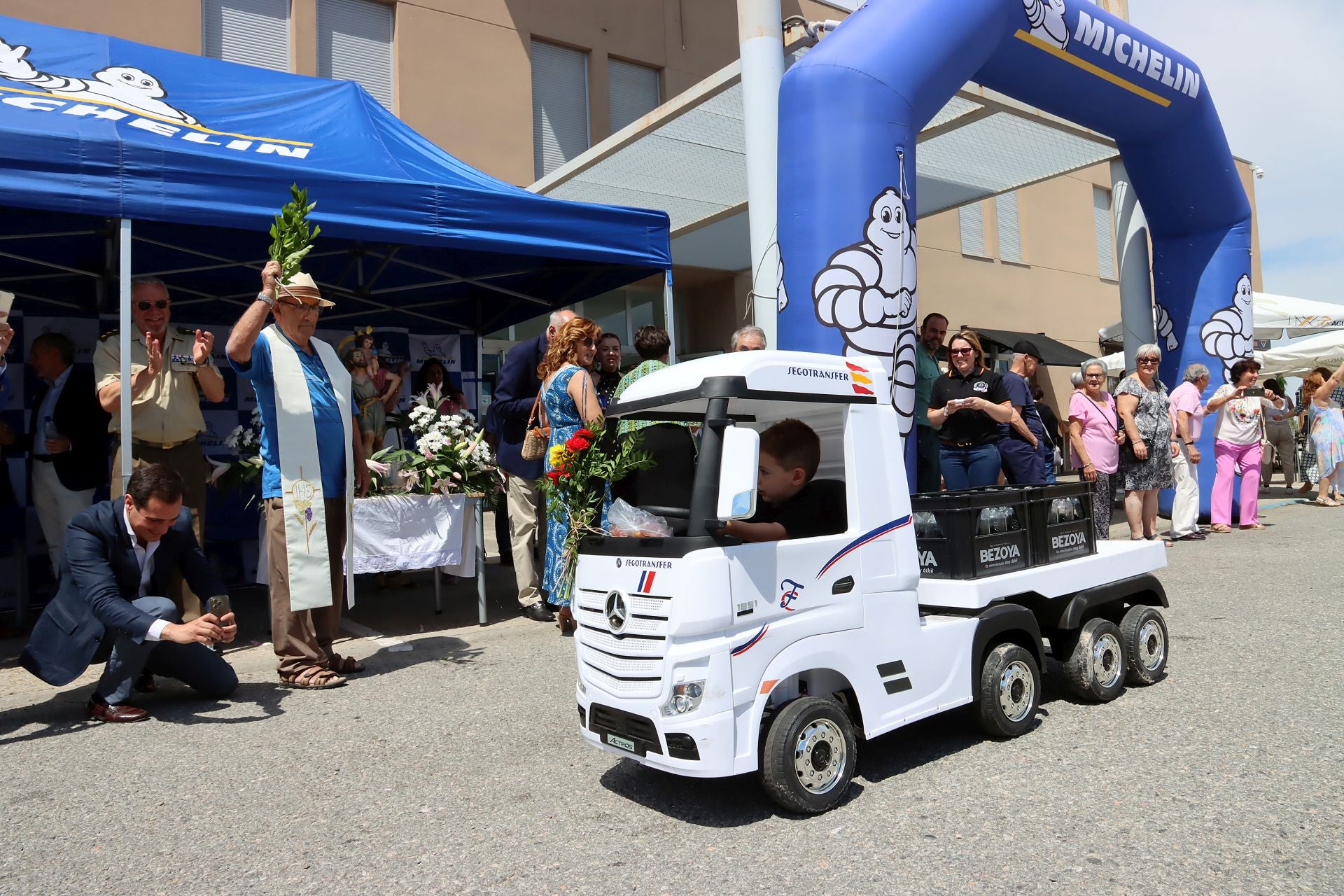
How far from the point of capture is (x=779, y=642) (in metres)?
2.88

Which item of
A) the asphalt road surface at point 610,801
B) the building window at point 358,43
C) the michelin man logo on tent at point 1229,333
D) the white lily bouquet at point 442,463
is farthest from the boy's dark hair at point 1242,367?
the building window at point 358,43

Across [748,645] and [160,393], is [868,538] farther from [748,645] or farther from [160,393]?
[160,393]

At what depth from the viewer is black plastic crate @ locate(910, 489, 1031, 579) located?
11.8 ft

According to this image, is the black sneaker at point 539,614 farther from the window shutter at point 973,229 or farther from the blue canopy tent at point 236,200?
the window shutter at point 973,229

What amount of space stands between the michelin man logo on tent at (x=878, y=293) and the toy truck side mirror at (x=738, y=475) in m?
3.34


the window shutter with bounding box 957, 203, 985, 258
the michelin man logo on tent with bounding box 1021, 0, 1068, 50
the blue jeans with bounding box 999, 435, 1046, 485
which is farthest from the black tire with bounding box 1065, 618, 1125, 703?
the window shutter with bounding box 957, 203, 985, 258

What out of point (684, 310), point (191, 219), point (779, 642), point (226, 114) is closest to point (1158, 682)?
point (779, 642)

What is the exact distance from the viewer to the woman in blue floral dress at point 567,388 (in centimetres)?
521

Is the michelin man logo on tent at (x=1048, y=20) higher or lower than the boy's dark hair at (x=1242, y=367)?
higher

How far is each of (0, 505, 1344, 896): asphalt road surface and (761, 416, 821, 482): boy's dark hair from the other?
1115 millimetres

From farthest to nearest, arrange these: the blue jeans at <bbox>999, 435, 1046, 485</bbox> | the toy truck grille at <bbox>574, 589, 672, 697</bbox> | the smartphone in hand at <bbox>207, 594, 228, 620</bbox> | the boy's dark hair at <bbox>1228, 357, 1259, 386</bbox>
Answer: the boy's dark hair at <bbox>1228, 357, 1259, 386</bbox>, the blue jeans at <bbox>999, 435, 1046, 485</bbox>, the smartphone in hand at <bbox>207, 594, 228, 620</bbox>, the toy truck grille at <bbox>574, 589, 672, 697</bbox>

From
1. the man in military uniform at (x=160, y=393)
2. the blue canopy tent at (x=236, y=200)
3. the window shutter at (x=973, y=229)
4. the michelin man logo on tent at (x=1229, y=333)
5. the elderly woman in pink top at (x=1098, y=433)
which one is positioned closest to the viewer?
the blue canopy tent at (x=236, y=200)

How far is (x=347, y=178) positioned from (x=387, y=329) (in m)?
3.47

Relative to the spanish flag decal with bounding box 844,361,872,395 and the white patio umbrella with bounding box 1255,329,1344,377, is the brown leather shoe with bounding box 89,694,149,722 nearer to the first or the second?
the spanish flag decal with bounding box 844,361,872,395
